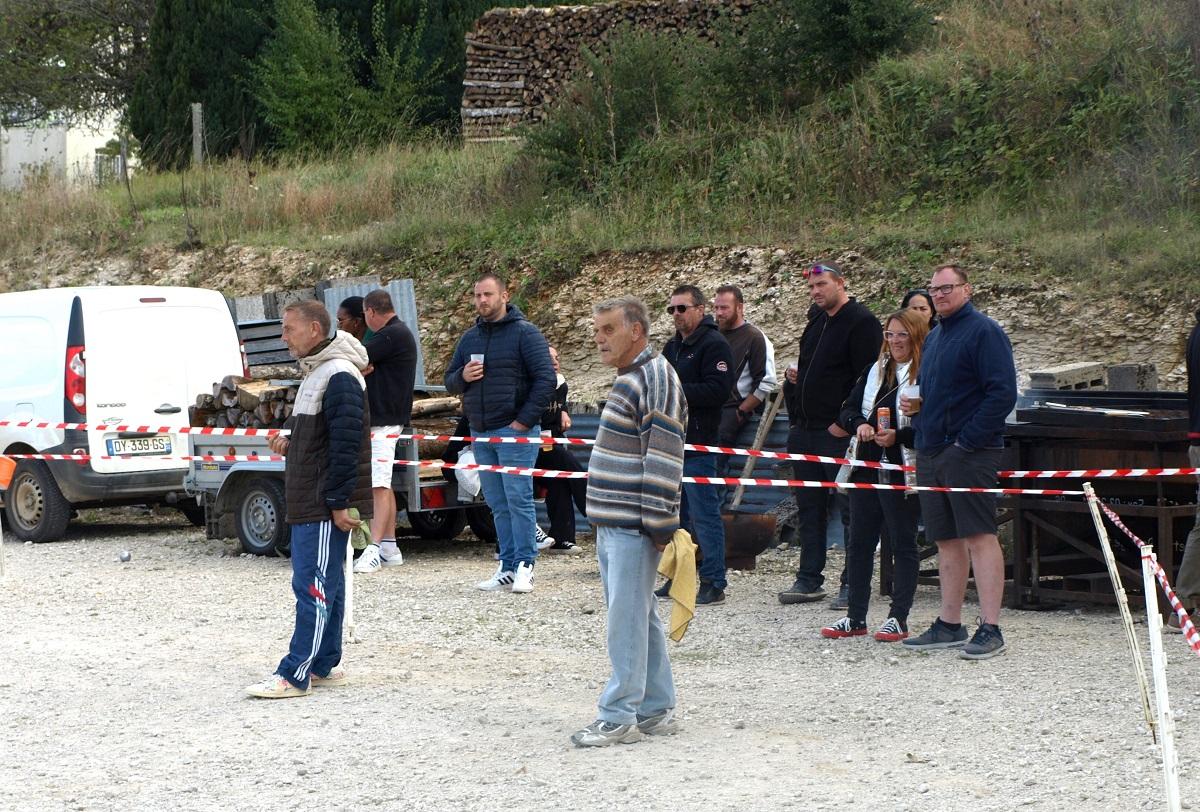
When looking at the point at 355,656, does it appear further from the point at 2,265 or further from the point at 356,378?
the point at 2,265

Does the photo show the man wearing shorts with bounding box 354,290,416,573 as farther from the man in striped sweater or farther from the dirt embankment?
the dirt embankment

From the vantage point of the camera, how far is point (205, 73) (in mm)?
28250

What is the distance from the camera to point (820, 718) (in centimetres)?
662

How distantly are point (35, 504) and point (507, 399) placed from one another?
5.78 m

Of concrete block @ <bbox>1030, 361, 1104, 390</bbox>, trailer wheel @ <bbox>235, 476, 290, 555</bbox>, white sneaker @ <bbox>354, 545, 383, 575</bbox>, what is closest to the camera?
concrete block @ <bbox>1030, 361, 1104, 390</bbox>

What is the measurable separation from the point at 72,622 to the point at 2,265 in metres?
16.5

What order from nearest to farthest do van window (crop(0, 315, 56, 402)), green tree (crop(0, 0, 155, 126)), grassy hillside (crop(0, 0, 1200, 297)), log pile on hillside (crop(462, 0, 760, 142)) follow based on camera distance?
van window (crop(0, 315, 56, 402)) → grassy hillside (crop(0, 0, 1200, 297)) → log pile on hillside (crop(462, 0, 760, 142)) → green tree (crop(0, 0, 155, 126))

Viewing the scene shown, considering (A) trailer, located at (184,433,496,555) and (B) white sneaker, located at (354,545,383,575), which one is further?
(A) trailer, located at (184,433,496,555)

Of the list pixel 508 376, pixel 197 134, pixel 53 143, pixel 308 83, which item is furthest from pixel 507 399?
pixel 53 143

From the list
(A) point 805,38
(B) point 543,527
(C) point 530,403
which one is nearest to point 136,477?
(B) point 543,527

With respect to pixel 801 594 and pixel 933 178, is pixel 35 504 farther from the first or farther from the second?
pixel 933 178

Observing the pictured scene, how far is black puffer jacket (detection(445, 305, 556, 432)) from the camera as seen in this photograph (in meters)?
10.2

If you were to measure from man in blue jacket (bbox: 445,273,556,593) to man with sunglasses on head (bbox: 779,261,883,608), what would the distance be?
1.89m

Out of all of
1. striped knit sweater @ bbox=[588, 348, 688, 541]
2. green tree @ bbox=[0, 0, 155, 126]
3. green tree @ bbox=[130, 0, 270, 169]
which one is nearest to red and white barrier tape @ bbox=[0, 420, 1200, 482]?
striped knit sweater @ bbox=[588, 348, 688, 541]
